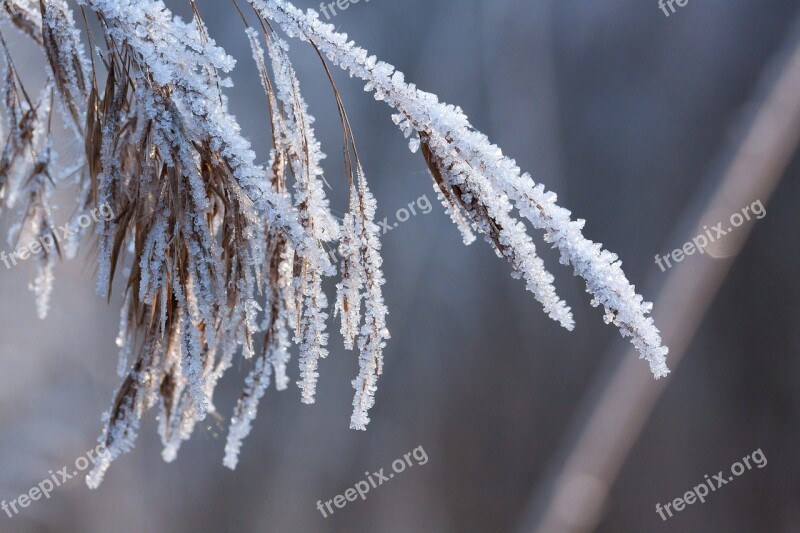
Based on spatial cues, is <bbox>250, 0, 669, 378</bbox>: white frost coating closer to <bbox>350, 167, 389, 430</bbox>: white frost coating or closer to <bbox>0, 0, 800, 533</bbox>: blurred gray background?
<bbox>350, 167, 389, 430</bbox>: white frost coating

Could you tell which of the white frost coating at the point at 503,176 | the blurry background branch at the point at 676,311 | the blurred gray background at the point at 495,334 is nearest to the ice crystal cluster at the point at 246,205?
the white frost coating at the point at 503,176

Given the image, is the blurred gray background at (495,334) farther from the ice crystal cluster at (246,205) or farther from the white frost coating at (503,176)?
the white frost coating at (503,176)

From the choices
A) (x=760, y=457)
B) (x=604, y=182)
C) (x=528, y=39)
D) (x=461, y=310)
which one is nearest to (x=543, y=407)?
(x=461, y=310)

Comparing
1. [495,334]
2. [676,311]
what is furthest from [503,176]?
[676,311]

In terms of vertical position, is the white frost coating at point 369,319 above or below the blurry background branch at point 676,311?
below

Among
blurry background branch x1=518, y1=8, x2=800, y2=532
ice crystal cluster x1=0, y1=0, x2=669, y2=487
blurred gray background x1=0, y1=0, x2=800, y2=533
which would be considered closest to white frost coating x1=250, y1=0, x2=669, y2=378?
ice crystal cluster x1=0, y1=0, x2=669, y2=487

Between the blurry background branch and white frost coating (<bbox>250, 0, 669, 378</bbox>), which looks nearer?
white frost coating (<bbox>250, 0, 669, 378</bbox>)

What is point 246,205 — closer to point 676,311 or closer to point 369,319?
point 369,319
